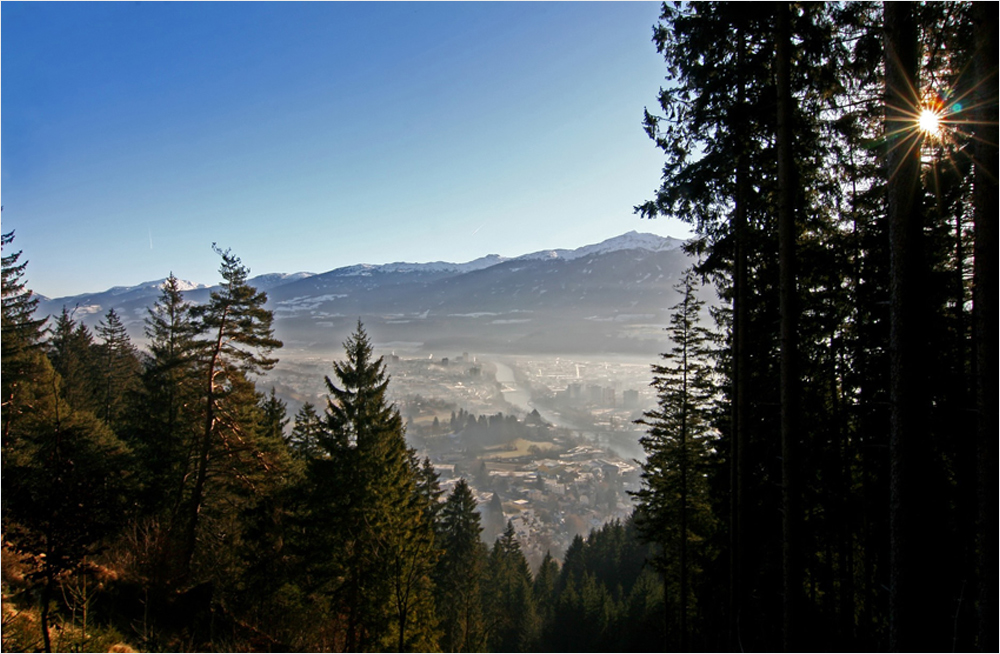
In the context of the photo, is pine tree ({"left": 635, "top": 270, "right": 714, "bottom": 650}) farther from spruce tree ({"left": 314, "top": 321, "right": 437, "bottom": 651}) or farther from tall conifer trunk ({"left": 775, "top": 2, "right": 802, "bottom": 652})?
spruce tree ({"left": 314, "top": 321, "right": 437, "bottom": 651})

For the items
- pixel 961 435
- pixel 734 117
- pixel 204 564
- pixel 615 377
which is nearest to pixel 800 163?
pixel 734 117

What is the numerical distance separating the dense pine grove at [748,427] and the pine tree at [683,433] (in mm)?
96

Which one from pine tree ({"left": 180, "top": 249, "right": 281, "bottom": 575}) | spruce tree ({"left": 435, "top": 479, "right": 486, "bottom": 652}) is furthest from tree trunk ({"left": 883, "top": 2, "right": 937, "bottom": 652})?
spruce tree ({"left": 435, "top": 479, "right": 486, "bottom": 652})

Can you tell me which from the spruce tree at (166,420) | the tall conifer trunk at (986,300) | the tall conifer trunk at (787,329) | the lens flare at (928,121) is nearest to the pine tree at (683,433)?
the tall conifer trunk at (787,329)

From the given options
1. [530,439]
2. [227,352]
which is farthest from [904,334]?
[530,439]

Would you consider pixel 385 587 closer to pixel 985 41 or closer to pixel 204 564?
pixel 204 564

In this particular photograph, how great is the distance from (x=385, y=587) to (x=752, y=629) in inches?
340

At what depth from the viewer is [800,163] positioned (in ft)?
23.1

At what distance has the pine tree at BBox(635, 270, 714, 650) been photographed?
13.4 metres

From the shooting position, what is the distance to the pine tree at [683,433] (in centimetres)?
1337

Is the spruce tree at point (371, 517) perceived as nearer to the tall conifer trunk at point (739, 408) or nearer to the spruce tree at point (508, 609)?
the tall conifer trunk at point (739, 408)

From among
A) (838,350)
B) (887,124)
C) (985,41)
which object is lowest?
(838,350)

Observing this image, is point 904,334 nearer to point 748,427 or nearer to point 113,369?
point 748,427

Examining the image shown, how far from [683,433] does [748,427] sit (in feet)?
19.8
